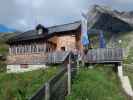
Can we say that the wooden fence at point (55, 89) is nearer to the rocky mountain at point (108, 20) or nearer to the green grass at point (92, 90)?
the green grass at point (92, 90)

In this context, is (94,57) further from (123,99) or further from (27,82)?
(123,99)

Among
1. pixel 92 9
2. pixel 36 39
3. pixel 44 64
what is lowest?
pixel 44 64

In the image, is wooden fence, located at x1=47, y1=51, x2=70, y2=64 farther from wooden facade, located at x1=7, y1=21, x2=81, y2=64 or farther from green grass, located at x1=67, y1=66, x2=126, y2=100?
green grass, located at x1=67, y1=66, x2=126, y2=100

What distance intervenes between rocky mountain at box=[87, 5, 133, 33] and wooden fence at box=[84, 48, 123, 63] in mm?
57718

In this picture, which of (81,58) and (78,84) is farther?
(81,58)

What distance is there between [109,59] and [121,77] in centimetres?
357

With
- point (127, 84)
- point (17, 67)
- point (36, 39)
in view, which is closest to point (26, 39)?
point (36, 39)

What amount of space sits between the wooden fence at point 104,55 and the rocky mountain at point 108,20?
189ft

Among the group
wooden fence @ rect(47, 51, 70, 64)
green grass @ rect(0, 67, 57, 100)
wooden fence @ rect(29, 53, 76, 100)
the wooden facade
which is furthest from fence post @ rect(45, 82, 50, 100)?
the wooden facade

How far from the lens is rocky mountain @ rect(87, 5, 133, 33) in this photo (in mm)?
86438

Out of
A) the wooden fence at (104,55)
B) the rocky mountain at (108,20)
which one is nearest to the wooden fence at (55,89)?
the wooden fence at (104,55)

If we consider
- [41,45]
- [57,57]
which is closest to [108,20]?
[41,45]

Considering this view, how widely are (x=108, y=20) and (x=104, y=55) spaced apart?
221 feet

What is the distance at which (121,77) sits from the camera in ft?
78.6
